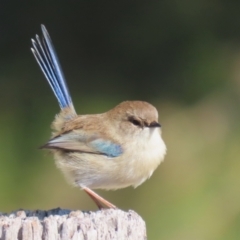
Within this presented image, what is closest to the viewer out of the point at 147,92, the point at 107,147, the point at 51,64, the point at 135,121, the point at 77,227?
the point at 77,227

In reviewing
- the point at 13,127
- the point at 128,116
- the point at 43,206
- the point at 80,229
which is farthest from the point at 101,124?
the point at 13,127

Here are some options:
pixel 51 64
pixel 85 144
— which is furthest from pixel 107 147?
pixel 51 64

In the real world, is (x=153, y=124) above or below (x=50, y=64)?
below

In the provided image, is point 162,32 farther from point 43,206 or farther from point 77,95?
point 43,206

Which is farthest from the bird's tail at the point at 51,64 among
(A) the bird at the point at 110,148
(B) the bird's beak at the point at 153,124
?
(B) the bird's beak at the point at 153,124

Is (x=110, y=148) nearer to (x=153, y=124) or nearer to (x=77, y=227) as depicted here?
(x=153, y=124)

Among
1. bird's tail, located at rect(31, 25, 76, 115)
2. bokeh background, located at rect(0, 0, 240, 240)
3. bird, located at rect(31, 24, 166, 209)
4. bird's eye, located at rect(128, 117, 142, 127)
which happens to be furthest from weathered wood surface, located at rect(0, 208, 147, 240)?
bokeh background, located at rect(0, 0, 240, 240)
